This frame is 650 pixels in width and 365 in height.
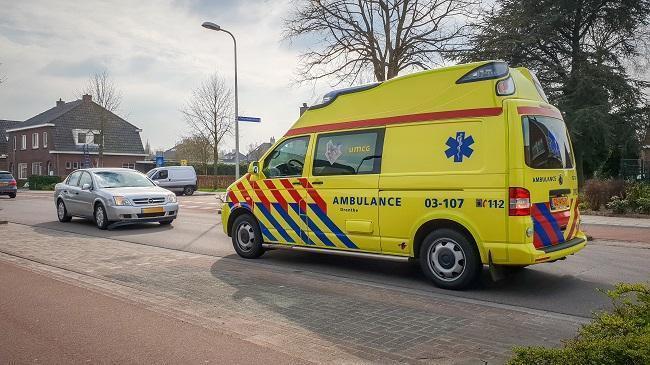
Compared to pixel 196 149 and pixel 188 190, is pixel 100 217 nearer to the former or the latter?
pixel 188 190

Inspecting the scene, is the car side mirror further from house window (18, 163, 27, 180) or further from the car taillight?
house window (18, 163, 27, 180)

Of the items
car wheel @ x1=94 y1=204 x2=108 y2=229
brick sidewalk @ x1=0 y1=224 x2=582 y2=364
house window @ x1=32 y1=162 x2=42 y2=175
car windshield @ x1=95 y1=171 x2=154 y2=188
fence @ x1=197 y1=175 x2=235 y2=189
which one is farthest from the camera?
house window @ x1=32 y1=162 x2=42 y2=175

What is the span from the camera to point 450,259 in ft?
21.1

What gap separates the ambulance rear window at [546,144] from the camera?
6.09 metres

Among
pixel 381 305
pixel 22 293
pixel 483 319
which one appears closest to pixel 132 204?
pixel 22 293

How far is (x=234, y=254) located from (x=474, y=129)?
4.90 meters

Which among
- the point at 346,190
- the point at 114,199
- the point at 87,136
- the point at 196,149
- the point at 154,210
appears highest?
the point at 87,136

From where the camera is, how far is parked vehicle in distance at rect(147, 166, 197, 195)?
33625 millimetres

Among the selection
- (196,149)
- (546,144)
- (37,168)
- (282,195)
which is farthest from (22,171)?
(546,144)

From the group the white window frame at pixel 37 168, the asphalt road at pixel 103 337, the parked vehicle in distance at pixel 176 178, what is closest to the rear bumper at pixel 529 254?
the asphalt road at pixel 103 337

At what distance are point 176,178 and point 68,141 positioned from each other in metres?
23.5

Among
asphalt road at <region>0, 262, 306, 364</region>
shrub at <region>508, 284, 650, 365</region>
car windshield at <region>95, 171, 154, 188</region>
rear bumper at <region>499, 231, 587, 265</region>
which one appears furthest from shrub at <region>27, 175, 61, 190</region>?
shrub at <region>508, 284, 650, 365</region>

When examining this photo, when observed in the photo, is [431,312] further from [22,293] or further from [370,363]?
[22,293]

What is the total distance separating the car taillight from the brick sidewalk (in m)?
1.05
